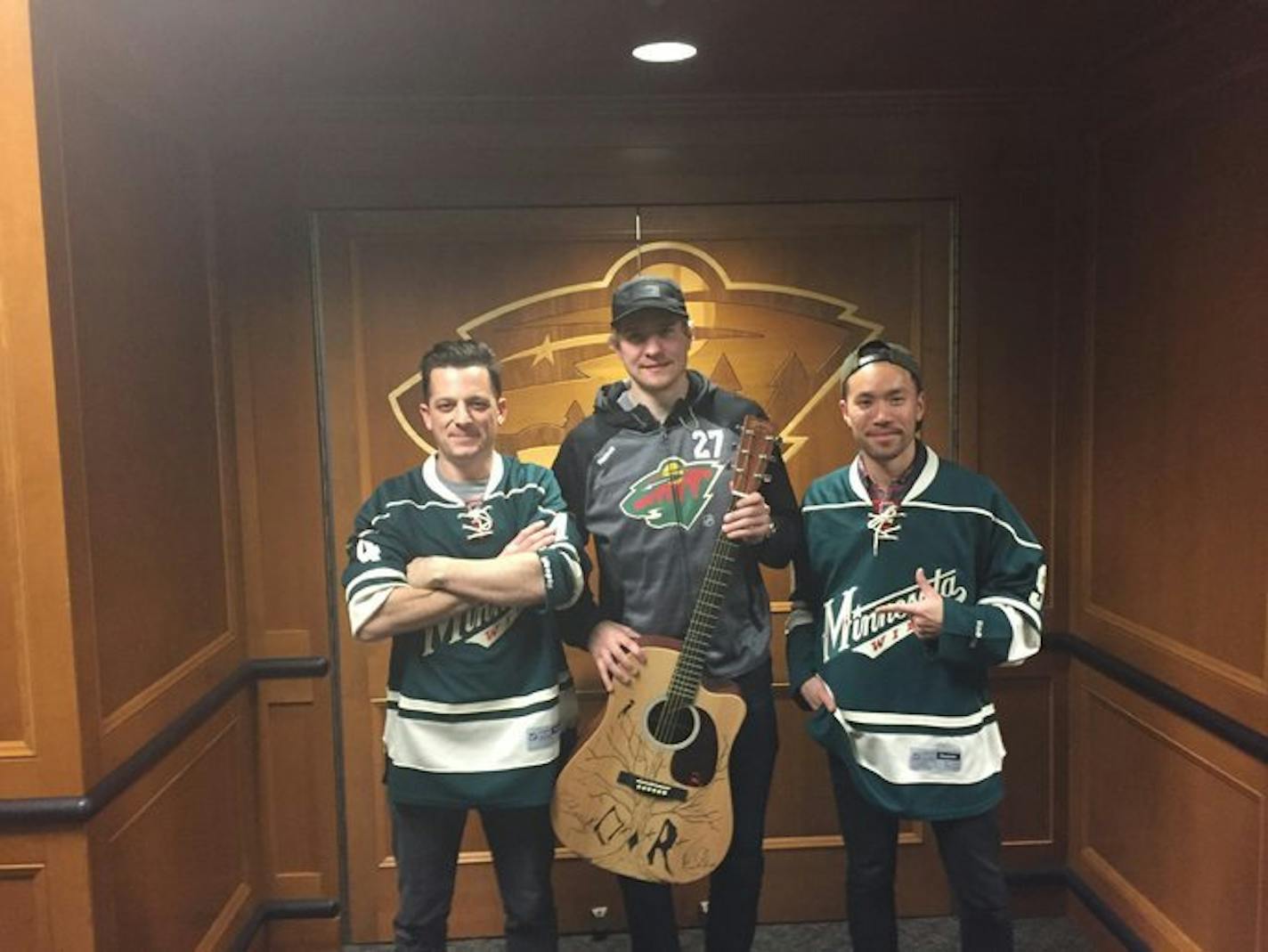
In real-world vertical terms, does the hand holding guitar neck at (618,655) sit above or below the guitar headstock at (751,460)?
below

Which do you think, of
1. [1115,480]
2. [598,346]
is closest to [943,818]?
[1115,480]

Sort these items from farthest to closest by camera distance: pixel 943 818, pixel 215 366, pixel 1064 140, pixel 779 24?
1. pixel 1064 140
2. pixel 215 366
3. pixel 779 24
4. pixel 943 818

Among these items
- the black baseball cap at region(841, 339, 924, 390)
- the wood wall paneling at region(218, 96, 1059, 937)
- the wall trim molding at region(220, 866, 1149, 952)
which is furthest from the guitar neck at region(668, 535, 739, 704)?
the wall trim molding at region(220, 866, 1149, 952)

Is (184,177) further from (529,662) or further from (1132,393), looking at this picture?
(1132,393)

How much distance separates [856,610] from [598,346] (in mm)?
1060

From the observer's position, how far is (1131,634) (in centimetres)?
238

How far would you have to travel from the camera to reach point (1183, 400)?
7.03 ft

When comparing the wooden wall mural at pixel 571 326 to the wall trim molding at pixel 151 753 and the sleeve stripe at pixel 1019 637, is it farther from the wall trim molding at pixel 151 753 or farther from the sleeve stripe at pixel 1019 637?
the sleeve stripe at pixel 1019 637

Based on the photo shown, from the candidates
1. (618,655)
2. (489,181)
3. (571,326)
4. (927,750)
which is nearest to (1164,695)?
(927,750)

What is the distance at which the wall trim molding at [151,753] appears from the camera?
159 centimetres

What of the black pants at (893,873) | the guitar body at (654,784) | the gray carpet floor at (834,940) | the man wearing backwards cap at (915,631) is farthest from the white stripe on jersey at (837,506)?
the gray carpet floor at (834,940)

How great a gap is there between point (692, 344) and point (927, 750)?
120cm

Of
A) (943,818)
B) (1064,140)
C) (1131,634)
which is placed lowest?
(943,818)

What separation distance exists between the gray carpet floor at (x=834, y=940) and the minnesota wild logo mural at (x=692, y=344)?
51.1 inches
